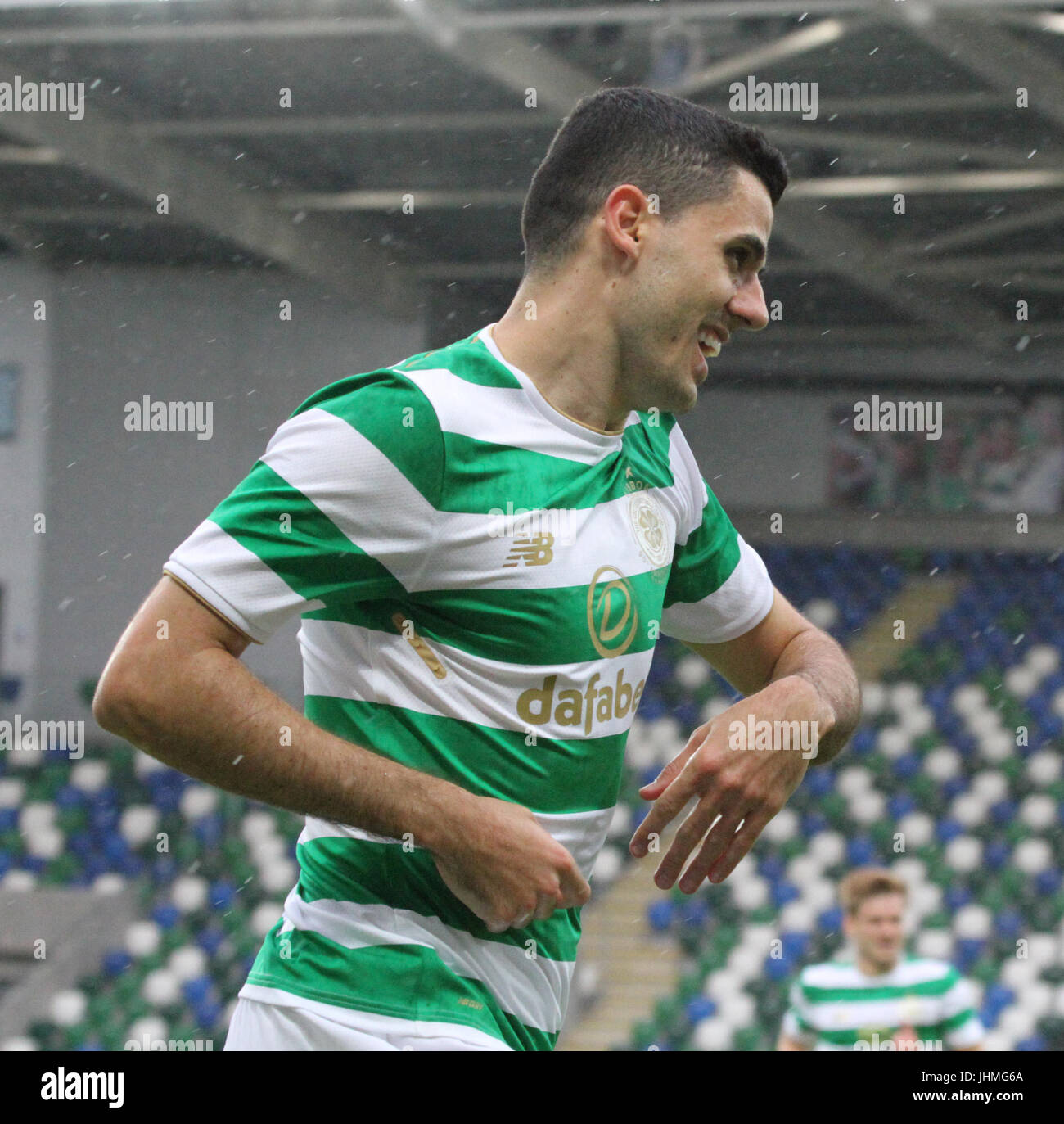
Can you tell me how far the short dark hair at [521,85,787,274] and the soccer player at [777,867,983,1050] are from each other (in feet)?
9.66

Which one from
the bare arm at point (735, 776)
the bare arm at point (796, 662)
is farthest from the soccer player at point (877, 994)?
the bare arm at point (735, 776)

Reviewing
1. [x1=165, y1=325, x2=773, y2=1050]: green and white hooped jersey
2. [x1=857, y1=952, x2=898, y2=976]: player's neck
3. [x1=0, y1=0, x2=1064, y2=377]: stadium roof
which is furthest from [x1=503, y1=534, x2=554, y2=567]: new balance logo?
[x1=0, y1=0, x2=1064, y2=377]: stadium roof

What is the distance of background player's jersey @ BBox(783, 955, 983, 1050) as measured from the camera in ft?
13.7

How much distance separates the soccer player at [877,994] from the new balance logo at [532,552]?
2954mm

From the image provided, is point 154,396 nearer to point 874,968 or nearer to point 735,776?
point 874,968

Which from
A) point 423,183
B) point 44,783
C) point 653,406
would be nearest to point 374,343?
point 423,183

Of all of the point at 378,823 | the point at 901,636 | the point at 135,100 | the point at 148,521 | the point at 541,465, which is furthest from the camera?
the point at 901,636

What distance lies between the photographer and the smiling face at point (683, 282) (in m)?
1.63

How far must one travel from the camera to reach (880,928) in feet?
14.1

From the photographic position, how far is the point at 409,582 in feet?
5.01

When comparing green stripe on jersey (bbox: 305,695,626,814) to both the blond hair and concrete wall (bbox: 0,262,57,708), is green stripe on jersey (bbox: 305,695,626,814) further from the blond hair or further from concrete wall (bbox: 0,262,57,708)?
concrete wall (bbox: 0,262,57,708)

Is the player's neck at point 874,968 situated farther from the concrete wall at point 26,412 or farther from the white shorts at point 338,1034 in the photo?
the concrete wall at point 26,412

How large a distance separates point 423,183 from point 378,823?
27.6 feet

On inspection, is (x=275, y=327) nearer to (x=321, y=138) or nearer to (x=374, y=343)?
(x=374, y=343)
